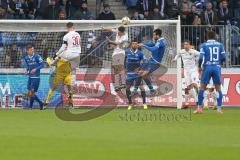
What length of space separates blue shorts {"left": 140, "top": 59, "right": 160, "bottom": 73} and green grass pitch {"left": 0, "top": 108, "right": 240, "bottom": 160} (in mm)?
5074

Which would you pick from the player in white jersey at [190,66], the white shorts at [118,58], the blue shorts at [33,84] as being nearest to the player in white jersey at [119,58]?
the white shorts at [118,58]

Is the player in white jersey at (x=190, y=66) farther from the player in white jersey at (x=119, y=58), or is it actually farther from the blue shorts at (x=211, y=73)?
the blue shorts at (x=211, y=73)

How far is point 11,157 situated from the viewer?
10.6 m

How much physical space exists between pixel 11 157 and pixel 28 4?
18754mm

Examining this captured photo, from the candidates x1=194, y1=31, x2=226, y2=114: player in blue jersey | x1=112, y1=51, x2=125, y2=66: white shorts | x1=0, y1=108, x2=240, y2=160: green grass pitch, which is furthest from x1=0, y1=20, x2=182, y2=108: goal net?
x1=0, y1=108, x2=240, y2=160: green grass pitch

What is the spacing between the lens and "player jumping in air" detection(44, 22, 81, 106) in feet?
73.6

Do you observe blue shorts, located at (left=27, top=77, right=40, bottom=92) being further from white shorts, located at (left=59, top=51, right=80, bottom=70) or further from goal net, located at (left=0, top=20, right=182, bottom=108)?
white shorts, located at (left=59, top=51, right=80, bottom=70)

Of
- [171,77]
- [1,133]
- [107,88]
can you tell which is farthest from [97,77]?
[1,133]

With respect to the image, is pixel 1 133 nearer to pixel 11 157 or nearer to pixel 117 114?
pixel 11 157

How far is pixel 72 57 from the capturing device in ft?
75.4

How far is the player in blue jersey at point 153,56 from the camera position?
2252cm

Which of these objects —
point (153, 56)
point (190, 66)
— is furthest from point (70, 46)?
point (190, 66)

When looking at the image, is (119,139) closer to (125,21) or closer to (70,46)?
(70,46)

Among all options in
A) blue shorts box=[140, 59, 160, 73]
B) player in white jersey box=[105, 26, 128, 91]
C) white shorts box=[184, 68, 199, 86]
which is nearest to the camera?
blue shorts box=[140, 59, 160, 73]
